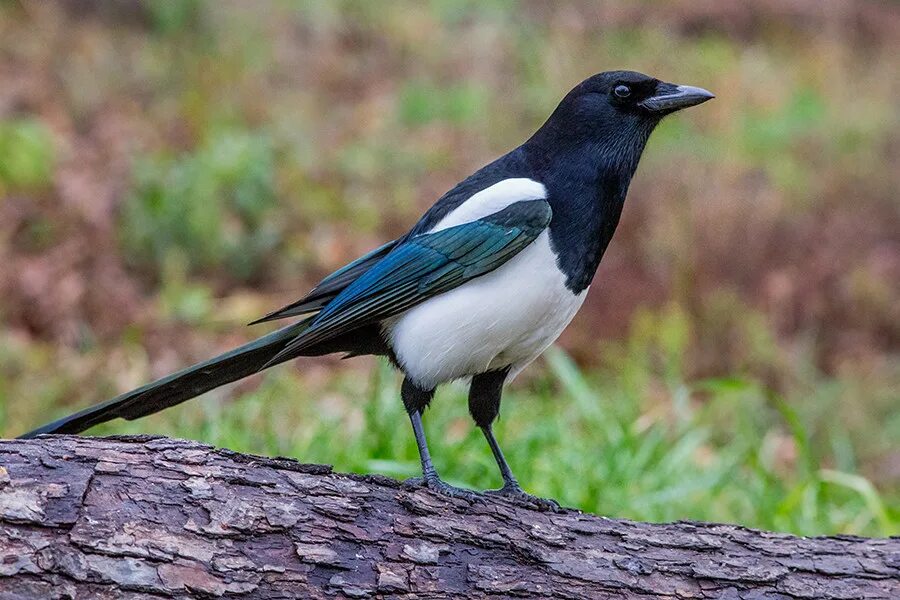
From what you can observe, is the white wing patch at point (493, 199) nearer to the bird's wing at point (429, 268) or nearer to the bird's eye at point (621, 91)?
the bird's wing at point (429, 268)

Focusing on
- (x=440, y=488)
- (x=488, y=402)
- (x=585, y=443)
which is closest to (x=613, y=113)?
(x=488, y=402)

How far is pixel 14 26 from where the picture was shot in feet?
25.7

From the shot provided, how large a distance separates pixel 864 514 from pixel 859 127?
481 centimetres

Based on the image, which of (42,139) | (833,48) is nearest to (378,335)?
(42,139)

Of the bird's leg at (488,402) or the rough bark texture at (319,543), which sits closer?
the rough bark texture at (319,543)

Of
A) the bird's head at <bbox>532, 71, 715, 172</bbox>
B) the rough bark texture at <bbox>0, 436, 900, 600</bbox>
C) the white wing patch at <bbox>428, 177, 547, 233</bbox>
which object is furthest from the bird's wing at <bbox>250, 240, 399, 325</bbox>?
the rough bark texture at <bbox>0, 436, 900, 600</bbox>

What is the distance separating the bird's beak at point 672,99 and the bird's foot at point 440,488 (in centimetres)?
110

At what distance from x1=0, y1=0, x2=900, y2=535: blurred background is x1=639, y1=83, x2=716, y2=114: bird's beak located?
123cm

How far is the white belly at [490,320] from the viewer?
98.8 inches

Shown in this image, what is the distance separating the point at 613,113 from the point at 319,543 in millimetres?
1346

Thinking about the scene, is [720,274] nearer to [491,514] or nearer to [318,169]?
[318,169]

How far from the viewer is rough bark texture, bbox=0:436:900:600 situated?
188cm

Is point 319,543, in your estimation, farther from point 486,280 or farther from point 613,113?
point 613,113

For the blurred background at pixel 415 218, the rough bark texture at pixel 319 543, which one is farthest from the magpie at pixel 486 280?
the blurred background at pixel 415 218
